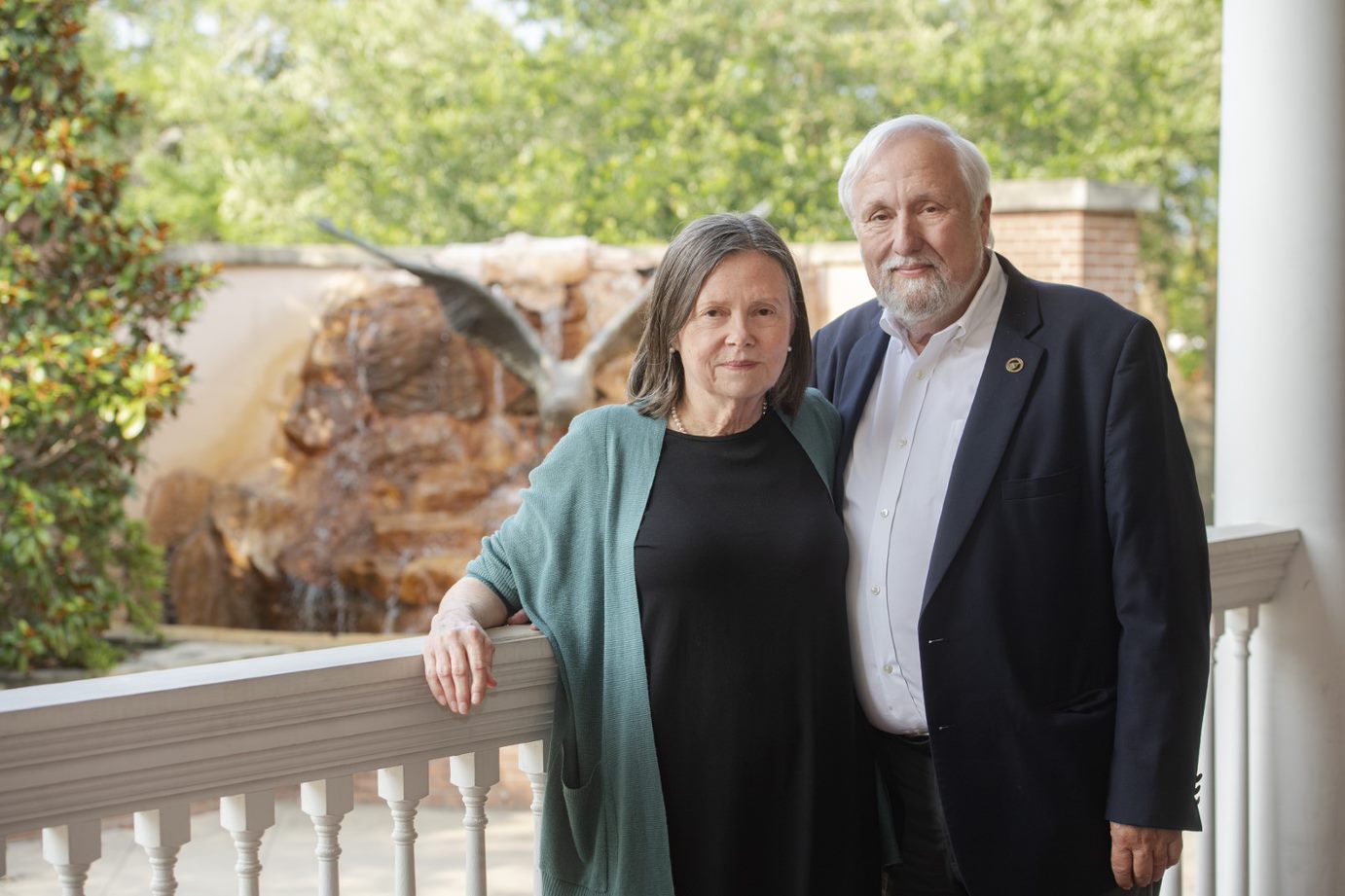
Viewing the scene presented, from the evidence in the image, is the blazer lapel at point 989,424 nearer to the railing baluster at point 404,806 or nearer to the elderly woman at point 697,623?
the elderly woman at point 697,623

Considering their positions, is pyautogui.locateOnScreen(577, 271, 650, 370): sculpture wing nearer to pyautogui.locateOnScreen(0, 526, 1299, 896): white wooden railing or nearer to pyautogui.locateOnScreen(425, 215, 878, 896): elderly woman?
pyautogui.locateOnScreen(425, 215, 878, 896): elderly woman

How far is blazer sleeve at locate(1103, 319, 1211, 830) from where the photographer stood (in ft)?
6.03

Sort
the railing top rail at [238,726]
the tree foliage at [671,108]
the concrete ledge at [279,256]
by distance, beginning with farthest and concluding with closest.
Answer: the tree foliage at [671,108]
the concrete ledge at [279,256]
the railing top rail at [238,726]

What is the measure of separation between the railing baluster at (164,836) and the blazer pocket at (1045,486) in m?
1.12

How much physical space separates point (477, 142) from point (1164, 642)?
1345cm

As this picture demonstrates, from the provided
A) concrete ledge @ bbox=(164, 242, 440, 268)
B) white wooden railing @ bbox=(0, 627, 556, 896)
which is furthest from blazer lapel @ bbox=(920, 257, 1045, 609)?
concrete ledge @ bbox=(164, 242, 440, 268)

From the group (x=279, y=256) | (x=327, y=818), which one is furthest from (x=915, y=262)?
(x=279, y=256)

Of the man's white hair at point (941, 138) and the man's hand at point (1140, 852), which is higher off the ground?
the man's white hair at point (941, 138)

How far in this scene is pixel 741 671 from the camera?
1768mm

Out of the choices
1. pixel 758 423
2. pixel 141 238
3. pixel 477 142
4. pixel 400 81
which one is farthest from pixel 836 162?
pixel 758 423

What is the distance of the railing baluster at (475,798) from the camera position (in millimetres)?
1761

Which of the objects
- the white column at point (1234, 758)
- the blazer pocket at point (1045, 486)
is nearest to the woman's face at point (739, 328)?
the blazer pocket at point (1045, 486)

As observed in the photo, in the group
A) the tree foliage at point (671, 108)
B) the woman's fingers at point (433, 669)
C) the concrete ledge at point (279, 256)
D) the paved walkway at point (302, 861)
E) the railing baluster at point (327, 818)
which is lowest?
the paved walkway at point (302, 861)

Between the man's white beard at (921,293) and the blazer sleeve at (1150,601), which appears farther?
the man's white beard at (921,293)
